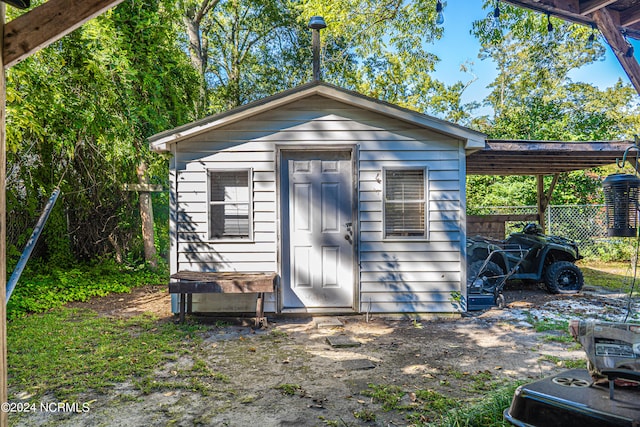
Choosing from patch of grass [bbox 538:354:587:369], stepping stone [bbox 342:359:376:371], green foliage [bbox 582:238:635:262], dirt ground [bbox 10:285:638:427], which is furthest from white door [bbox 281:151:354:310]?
green foliage [bbox 582:238:635:262]

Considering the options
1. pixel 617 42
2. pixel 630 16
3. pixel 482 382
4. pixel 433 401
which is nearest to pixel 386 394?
pixel 433 401

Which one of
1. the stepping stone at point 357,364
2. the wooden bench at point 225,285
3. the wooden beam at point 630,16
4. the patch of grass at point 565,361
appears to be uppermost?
the wooden beam at point 630,16

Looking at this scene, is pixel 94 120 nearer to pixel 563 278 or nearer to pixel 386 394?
pixel 386 394

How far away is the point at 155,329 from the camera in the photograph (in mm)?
5449

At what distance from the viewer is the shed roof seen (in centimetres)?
578

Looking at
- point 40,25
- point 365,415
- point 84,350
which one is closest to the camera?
point 40,25

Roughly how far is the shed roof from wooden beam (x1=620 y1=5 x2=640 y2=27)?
2580 millimetres

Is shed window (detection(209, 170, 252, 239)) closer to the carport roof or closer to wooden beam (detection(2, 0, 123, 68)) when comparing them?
the carport roof

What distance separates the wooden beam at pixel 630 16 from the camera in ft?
10.2

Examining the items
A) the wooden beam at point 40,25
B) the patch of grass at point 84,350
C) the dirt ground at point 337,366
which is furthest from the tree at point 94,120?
the wooden beam at point 40,25

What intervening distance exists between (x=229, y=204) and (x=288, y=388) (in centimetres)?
312

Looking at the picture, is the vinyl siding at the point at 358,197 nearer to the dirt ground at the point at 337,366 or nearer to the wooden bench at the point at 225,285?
the wooden bench at the point at 225,285

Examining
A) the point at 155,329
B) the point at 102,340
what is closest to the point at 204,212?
the point at 155,329

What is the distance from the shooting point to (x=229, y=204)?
602 cm
